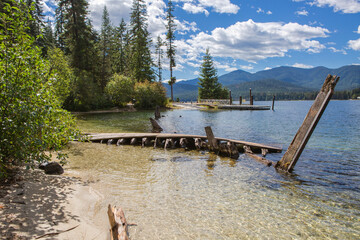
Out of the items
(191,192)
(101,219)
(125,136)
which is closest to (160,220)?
(101,219)

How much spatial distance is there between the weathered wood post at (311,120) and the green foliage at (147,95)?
129 ft

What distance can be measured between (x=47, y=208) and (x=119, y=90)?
39.4 meters

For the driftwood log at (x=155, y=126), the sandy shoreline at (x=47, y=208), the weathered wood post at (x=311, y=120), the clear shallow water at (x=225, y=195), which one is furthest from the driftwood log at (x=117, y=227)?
the driftwood log at (x=155, y=126)

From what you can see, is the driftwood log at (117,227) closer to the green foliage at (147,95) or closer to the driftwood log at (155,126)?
the driftwood log at (155,126)

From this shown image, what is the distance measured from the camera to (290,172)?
30.0ft

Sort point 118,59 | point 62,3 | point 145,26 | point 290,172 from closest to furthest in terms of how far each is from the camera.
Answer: point 290,172, point 62,3, point 145,26, point 118,59

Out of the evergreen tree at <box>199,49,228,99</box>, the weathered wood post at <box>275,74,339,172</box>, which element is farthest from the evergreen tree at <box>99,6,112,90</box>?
the weathered wood post at <box>275,74,339,172</box>

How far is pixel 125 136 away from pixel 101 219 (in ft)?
32.5

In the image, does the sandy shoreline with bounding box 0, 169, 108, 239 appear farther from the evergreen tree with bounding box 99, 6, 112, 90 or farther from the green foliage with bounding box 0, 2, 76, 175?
the evergreen tree with bounding box 99, 6, 112, 90

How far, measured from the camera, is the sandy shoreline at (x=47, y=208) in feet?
13.0

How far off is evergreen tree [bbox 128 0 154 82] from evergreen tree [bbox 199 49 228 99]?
60.3 ft

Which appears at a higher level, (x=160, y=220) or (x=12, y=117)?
(x=12, y=117)

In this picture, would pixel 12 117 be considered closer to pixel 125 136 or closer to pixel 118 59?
pixel 125 136

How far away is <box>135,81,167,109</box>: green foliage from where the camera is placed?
1793 inches
